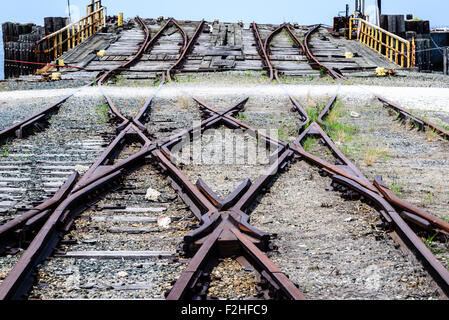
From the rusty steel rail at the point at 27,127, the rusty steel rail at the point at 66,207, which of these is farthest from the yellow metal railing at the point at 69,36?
the rusty steel rail at the point at 66,207

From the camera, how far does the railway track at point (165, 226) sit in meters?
3.34

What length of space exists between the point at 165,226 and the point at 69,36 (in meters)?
17.0

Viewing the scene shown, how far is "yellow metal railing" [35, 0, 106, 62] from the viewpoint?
17.3 meters

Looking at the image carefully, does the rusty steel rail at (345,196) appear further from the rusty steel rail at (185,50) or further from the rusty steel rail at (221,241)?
the rusty steel rail at (185,50)

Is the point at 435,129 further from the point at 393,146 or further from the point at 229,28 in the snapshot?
the point at 229,28

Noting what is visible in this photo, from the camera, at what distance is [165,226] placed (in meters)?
4.36

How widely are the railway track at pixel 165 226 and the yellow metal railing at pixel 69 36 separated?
12.2 m

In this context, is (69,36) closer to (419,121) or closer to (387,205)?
(419,121)

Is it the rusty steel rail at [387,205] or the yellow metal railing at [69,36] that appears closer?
the rusty steel rail at [387,205]

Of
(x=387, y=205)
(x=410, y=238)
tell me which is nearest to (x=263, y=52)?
(x=387, y=205)

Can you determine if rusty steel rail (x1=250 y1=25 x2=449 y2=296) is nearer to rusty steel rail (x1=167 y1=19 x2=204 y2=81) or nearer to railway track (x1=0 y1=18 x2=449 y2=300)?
railway track (x1=0 y1=18 x2=449 y2=300)

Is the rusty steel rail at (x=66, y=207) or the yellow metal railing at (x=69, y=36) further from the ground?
the yellow metal railing at (x=69, y=36)

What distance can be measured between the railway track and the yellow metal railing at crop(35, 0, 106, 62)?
12231mm
